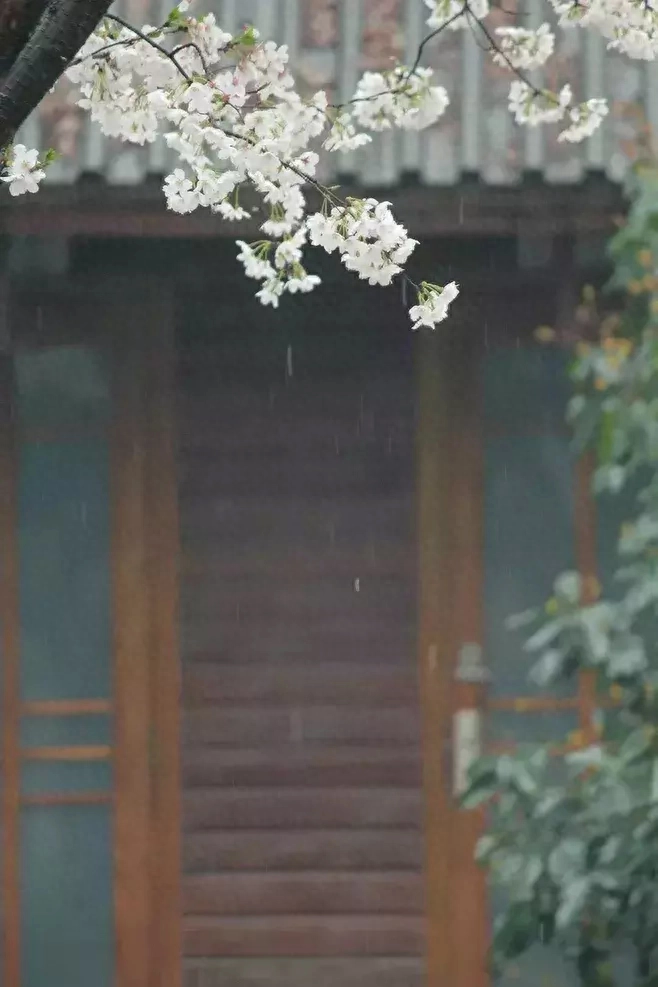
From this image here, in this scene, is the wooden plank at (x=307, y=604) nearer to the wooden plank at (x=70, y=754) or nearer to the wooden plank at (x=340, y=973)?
the wooden plank at (x=70, y=754)

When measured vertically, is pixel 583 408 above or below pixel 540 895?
above

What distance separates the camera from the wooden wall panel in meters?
5.80

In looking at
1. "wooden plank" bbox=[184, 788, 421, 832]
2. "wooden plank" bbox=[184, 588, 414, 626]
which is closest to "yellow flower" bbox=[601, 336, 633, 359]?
"wooden plank" bbox=[184, 588, 414, 626]

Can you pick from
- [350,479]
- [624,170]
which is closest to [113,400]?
[350,479]

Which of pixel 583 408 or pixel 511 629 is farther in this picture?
pixel 511 629

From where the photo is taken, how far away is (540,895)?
4.72 meters

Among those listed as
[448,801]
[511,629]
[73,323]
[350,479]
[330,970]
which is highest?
[73,323]

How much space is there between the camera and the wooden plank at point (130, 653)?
5.82 meters

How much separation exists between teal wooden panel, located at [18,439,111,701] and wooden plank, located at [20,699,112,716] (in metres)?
0.02

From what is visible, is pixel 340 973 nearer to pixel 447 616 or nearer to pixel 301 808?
pixel 301 808

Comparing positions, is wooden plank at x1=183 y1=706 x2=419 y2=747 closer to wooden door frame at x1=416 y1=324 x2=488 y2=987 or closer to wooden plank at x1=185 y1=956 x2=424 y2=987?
wooden door frame at x1=416 y1=324 x2=488 y2=987

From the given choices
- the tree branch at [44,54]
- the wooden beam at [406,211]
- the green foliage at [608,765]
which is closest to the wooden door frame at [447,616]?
the wooden beam at [406,211]

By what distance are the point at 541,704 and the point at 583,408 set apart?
4.07ft

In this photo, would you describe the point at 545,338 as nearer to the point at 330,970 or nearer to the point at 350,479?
the point at 350,479
